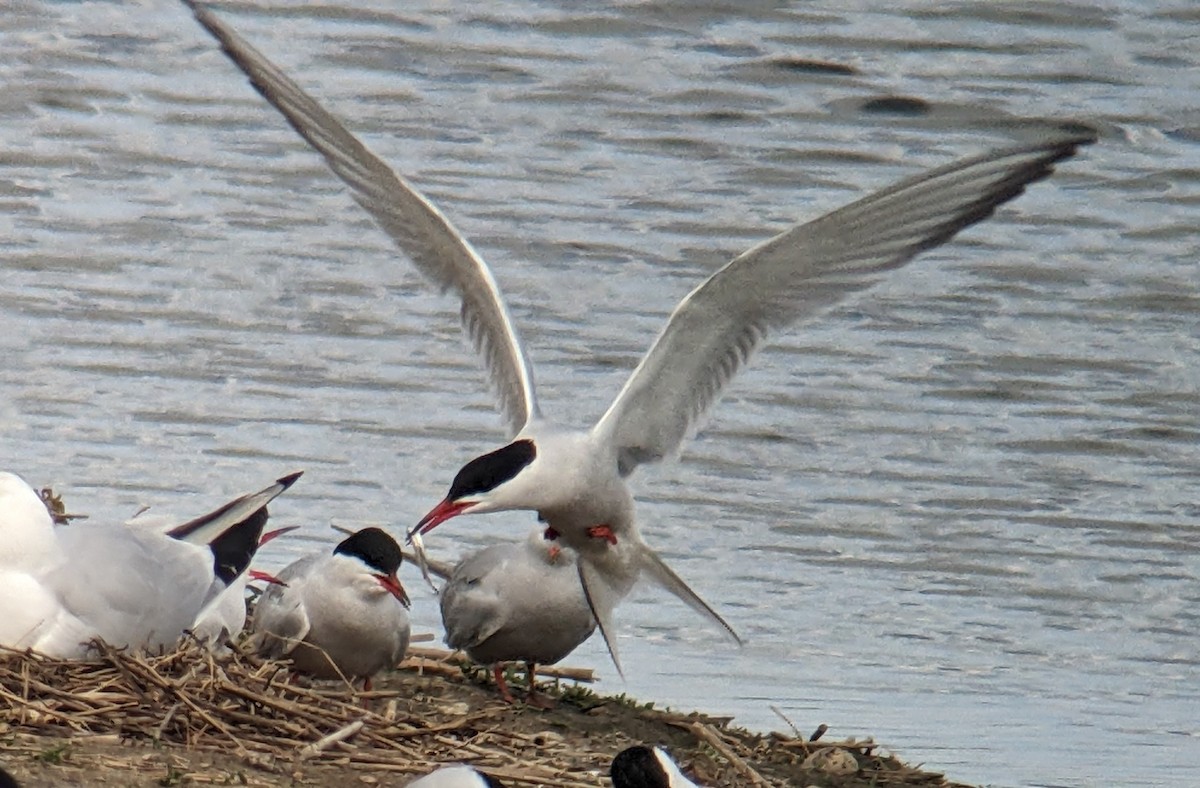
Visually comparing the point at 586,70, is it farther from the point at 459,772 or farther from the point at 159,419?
the point at 459,772

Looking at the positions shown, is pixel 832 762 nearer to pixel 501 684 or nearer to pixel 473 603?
pixel 501 684

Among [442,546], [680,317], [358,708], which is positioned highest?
[680,317]

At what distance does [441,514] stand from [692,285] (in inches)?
191

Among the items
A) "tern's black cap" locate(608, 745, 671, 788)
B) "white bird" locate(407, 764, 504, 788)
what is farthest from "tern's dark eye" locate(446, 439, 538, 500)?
"white bird" locate(407, 764, 504, 788)

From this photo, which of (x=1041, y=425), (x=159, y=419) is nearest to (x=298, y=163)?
(x=159, y=419)

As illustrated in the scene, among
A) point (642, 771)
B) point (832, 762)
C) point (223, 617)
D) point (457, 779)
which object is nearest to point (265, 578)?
point (223, 617)

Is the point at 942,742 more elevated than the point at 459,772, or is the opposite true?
the point at 459,772

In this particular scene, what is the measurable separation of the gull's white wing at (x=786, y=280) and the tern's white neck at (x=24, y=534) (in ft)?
5.56

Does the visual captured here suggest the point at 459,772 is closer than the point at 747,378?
Yes

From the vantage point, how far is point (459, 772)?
441 cm

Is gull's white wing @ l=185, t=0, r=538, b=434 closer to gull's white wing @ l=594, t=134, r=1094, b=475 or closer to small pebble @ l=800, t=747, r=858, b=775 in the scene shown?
gull's white wing @ l=594, t=134, r=1094, b=475

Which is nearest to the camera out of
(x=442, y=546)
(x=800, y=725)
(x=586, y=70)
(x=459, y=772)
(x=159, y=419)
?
(x=459, y=772)

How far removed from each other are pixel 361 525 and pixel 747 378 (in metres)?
2.14

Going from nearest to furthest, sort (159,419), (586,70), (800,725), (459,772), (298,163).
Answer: (459,772) < (800,725) < (159,419) < (298,163) < (586,70)
